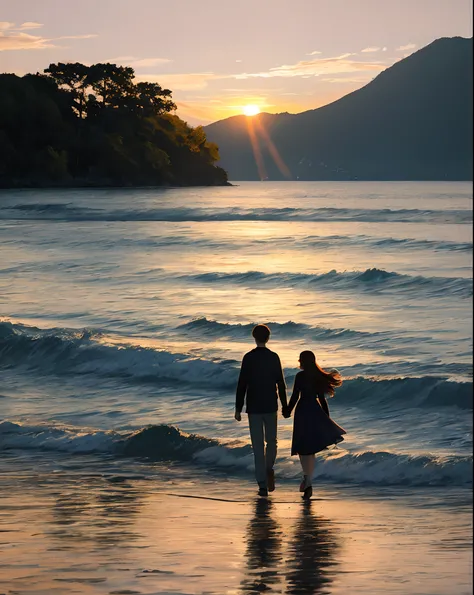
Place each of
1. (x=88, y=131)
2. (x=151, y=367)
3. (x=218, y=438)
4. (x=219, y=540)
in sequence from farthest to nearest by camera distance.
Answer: (x=88, y=131) < (x=151, y=367) < (x=218, y=438) < (x=219, y=540)

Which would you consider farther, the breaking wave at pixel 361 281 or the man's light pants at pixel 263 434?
the breaking wave at pixel 361 281

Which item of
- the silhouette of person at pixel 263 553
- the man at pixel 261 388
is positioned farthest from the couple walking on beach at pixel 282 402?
the silhouette of person at pixel 263 553

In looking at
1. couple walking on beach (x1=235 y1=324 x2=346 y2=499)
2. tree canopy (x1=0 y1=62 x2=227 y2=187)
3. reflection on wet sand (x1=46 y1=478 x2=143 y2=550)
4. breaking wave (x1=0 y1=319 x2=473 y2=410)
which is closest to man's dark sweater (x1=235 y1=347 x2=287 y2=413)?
couple walking on beach (x1=235 y1=324 x2=346 y2=499)

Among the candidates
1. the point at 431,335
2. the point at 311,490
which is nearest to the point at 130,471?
the point at 311,490

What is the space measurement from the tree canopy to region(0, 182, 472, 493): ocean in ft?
299

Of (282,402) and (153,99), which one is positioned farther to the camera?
(153,99)

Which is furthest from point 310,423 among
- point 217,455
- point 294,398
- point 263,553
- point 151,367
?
point 151,367

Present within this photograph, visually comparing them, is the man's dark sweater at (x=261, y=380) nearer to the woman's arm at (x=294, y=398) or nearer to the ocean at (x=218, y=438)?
the woman's arm at (x=294, y=398)

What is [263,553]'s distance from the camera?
300 inches

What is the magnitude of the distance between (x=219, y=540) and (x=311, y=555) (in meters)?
0.83

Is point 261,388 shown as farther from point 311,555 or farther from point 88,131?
point 88,131

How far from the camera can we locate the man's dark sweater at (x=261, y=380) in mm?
9680

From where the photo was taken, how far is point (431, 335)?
79.0ft

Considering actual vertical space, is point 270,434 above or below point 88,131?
below
